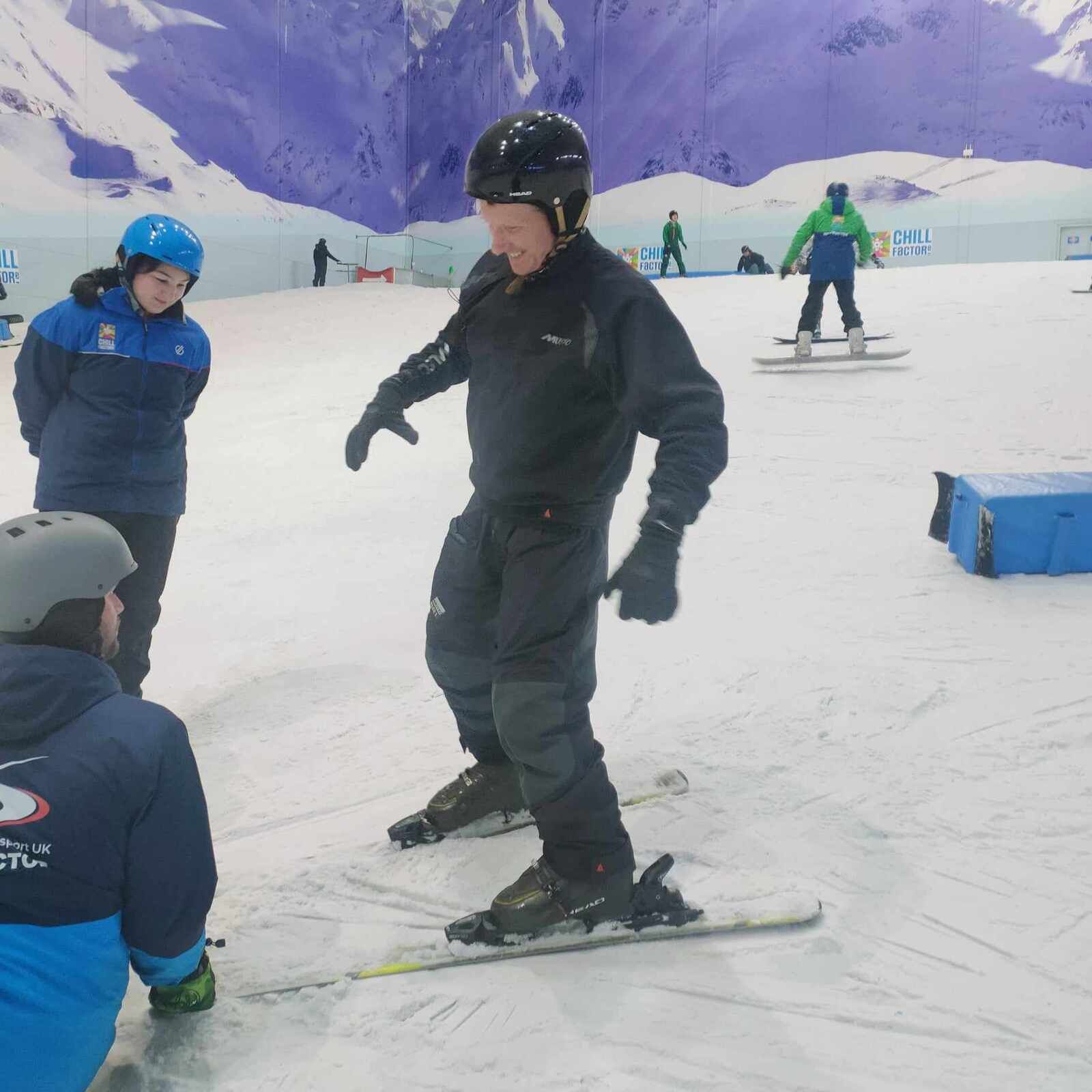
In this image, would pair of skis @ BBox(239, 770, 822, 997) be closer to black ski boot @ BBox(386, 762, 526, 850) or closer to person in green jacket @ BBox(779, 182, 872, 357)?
black ski boot @ BBox(386, 762, 526, 850)

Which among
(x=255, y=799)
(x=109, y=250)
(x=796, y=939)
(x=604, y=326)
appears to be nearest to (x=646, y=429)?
(x=604, y=326)

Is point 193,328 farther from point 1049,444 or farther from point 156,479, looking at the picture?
point 1049,444

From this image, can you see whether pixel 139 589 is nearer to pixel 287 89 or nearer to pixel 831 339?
pixel 831 339

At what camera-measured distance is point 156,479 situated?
287 centimetres

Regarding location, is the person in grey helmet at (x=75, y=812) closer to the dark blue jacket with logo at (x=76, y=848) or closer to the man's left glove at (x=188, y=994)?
the dark blue jacket with logo at (x=76, y=848)

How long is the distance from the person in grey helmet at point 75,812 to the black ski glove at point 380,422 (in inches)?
31.0

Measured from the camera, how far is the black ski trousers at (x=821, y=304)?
27.6ft

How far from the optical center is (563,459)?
6.50 feet

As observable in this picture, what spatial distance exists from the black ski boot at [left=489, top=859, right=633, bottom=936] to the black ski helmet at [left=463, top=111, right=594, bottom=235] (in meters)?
1.30

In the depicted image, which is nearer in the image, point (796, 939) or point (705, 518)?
point (796, 939)

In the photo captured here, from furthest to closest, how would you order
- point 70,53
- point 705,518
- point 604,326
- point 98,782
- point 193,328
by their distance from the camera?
1. point 70,53
2. point 705,518
3. point 193,328
4. point 604,326
5. point 98,782

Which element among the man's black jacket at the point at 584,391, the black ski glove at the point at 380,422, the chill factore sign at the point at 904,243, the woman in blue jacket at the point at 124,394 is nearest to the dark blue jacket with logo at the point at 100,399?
the woman in blue jacket at the point at 124,394

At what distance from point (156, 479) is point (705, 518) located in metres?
3.18

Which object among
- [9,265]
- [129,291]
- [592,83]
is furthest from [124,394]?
[592,83]
